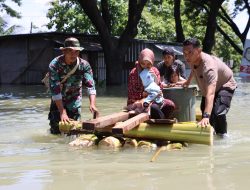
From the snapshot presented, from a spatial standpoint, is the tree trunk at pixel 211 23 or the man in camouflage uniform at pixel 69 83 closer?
the man in camouflage uniform at pixel 69 83

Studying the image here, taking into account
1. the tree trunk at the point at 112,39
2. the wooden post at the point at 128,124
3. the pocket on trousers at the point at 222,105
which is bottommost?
the wooden post at the point at 128,124

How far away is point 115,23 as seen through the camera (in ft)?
139

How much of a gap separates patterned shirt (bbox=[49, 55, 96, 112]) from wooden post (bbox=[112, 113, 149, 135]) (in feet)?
2.94

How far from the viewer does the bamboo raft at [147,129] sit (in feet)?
21.3

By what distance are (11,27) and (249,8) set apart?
27.4 m

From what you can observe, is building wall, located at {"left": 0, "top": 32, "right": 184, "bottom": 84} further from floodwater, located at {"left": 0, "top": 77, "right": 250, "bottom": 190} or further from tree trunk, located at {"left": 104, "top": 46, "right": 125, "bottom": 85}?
floodwater, located at {"left": 0, "top": 77, "right": 250, "bottom": 190}

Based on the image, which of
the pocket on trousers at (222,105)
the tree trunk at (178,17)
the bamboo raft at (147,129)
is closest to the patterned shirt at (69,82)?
the bamboo raft at (147,129)

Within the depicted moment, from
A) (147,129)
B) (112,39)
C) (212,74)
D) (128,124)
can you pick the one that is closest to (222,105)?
(212,74)

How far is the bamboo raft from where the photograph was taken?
650cm

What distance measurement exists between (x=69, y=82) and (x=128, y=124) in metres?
1.43

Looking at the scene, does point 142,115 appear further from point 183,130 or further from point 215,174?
point 215,174

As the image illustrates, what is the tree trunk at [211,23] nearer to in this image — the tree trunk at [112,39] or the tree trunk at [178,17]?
the tree trunk at [178,17]

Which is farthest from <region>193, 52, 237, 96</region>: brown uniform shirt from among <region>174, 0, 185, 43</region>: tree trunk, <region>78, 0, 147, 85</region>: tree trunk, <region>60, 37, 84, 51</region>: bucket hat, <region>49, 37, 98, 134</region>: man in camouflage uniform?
<region>174, 0, 185, 43</region>: tree trunk

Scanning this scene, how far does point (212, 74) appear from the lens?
6.83m
